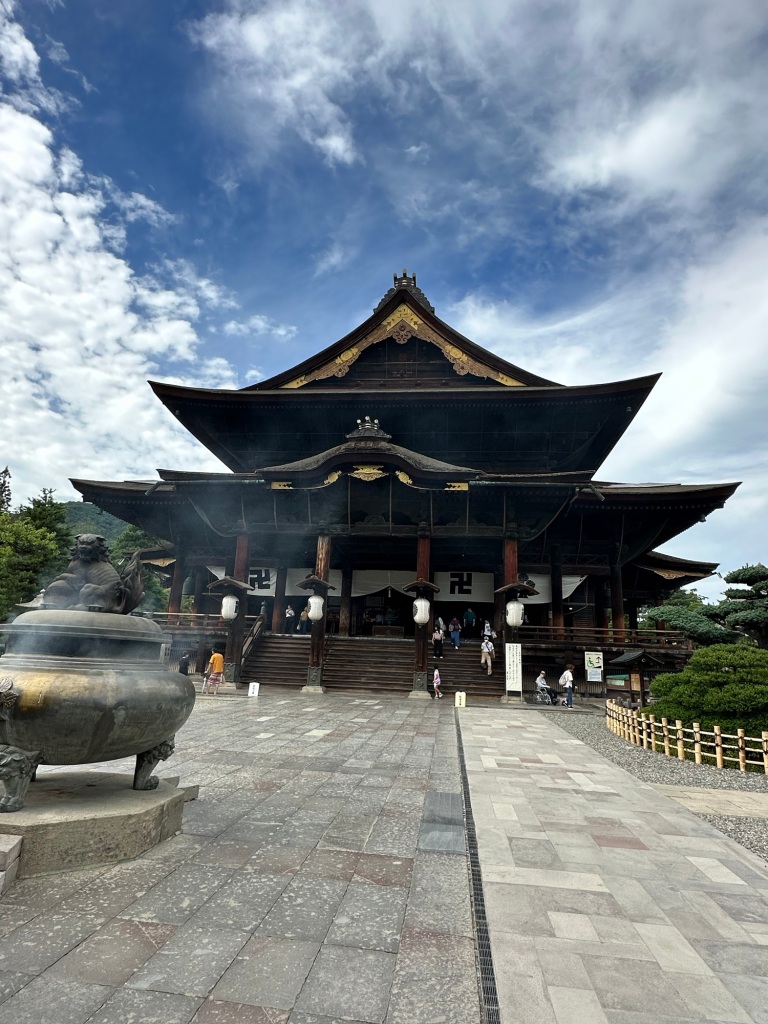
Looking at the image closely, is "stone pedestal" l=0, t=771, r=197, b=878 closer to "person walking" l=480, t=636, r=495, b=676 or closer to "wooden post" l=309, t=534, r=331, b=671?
"wooden post" l=309, t=534, r=331, b=671

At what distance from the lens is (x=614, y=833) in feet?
14.4

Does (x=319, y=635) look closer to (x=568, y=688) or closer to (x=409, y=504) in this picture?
(x=409, y=504)

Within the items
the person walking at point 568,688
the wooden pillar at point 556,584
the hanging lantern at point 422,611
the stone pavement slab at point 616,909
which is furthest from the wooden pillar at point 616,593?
the stone pavement slab at point 616,909

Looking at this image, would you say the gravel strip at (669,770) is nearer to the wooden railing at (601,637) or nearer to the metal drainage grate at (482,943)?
the metal drainage grate at (482,943)

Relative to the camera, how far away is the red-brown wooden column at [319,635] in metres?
16.0

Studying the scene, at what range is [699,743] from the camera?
8.18 m

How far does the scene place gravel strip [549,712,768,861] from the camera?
4.79 m

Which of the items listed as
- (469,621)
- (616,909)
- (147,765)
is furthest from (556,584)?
(147,765)

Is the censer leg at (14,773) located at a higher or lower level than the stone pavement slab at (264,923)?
higher

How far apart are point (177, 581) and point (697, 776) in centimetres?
1888

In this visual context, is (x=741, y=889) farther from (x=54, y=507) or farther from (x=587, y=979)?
(x=54, y=507)

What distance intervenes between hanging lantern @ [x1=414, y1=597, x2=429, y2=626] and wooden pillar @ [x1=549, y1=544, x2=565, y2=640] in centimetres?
625

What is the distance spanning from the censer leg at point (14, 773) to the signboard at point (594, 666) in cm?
1634

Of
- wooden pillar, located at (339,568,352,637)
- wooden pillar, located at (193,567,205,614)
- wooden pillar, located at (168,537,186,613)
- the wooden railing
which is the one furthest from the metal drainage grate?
wooden pillar, located at (193,567,205,614)
